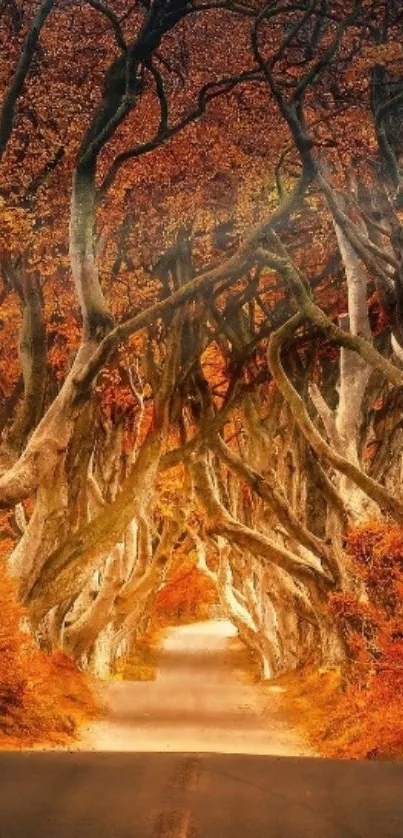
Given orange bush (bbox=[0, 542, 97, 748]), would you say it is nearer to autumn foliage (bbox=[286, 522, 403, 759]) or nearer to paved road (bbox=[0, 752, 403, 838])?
paved road (bbox=[0, 752, 403, 838])

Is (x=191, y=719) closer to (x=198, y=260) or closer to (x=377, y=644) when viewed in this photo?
Result: (x=377, y=644)

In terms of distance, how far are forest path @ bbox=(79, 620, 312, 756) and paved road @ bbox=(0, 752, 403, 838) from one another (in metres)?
2.98

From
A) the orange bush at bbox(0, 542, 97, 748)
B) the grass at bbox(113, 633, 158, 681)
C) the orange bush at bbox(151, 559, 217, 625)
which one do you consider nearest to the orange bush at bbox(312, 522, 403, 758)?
the orange bush at bbox(0, 542, 97, 748)

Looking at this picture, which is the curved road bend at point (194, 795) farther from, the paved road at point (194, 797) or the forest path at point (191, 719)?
the forest path at point (191, 719)

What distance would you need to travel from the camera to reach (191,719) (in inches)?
835

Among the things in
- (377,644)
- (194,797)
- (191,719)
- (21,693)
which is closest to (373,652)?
(377,644)

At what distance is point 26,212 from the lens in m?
17.1

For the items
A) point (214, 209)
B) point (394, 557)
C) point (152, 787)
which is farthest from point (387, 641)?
point (214, 209)

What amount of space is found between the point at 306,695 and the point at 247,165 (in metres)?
10.5

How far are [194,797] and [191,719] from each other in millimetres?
11760

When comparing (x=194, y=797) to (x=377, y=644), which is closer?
(x=194, y=797)

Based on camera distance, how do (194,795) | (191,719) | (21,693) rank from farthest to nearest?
(191,719), (21,693), (194,795)

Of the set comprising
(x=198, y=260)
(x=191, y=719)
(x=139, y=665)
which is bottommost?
(x=191, y=719)

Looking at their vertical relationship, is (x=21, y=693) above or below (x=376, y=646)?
below
